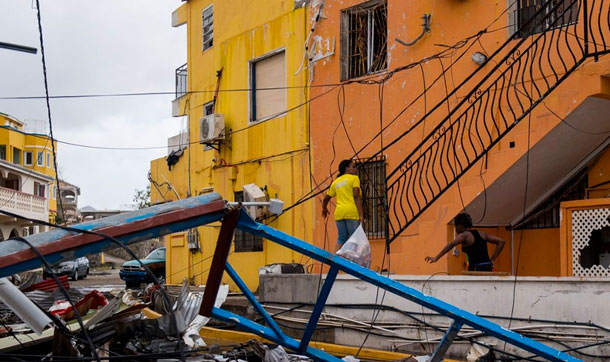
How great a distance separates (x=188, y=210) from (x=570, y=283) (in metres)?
5.27

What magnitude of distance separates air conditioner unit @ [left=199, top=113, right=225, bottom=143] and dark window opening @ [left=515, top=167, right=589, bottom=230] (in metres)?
8.59

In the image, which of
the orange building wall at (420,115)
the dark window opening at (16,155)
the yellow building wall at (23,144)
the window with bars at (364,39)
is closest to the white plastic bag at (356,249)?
the orange building wall at (420,115)

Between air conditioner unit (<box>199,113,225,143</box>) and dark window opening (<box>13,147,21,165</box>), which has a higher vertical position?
dark window opening (<box>13,147,21,165</box>)

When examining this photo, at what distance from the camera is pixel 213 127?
63.9 ft

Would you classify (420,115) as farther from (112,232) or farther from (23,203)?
(23,203)

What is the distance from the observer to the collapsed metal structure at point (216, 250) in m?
4.69

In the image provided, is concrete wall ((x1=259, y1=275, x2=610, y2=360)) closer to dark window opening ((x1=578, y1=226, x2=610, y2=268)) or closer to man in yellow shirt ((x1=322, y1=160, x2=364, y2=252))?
man in yellow shirt ((x1=322, y1=160, x2=364, y2=252))

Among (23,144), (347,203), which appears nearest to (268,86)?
(347,203)

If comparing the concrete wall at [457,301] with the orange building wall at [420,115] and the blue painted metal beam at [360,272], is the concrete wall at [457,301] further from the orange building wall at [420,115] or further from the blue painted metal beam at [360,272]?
the blue painted metal beam at [360,272]

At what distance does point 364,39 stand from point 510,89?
4.37 m

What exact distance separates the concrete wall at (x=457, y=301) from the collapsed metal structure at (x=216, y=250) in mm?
2985

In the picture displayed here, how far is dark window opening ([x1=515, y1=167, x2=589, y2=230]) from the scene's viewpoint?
12.3 metres

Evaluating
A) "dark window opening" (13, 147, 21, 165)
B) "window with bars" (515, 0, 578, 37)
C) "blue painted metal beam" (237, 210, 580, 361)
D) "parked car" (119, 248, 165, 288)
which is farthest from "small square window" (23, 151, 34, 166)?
"blue painted metal beam" (237, 210, 580, 361)

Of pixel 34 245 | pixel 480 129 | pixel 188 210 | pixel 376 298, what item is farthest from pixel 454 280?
pixel 34 245
